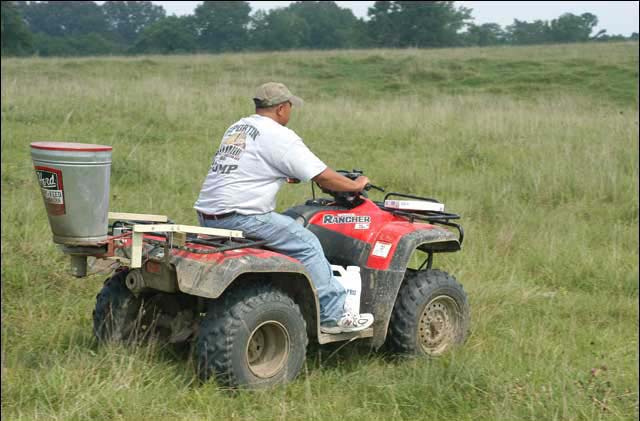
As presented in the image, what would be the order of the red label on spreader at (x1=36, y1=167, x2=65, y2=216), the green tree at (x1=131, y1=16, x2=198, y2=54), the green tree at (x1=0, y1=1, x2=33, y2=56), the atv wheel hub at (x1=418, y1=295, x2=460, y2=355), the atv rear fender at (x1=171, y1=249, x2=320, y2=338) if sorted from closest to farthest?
the red label on spreader at (x1=36, y1=167, x2=65, y2=216) → the atv rear fender at (x1=171, y1=249, x2=320, y2=338) → the atv wheel hub at (x1=418, y1=295, x2=460, y2=355) → the green tree at (x1=0, y1=1, x2=33, y2=56) → the green tree at (x1=131, y1=16, x2=198, y2=54)

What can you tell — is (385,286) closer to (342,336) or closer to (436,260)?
(342,336)

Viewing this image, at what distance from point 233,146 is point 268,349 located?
1.20 m

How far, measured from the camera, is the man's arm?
15.0 feet

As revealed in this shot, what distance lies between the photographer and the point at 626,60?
26.6 metres

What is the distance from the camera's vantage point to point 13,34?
52.3 m

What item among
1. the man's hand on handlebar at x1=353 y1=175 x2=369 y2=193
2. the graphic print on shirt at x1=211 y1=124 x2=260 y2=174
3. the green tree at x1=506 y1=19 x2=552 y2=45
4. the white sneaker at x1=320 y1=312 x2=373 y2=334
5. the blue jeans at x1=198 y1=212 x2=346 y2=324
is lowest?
the white sneaker at x1=320 y1=312 x2=373 y2=334

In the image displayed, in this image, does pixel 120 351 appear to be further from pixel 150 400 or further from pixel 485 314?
pixel 485 314

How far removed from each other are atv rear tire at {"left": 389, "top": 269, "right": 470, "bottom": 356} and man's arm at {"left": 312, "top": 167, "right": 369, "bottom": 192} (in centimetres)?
93

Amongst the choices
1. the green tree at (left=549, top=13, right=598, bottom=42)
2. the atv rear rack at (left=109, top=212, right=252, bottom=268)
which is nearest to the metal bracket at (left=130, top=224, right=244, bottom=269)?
the atv rear rack at (left=109, top=212, right=252, bottom=268)

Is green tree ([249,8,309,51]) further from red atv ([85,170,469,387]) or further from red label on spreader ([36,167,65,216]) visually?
red label on spreader ([36,167,65,216])

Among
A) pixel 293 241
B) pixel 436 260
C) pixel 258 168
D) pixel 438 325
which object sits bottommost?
pixel 436 260

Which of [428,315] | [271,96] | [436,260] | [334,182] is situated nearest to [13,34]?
[436,260]

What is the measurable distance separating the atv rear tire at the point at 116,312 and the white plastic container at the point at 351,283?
127 cm

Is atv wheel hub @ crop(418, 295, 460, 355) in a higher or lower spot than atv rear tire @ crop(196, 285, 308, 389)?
lower
